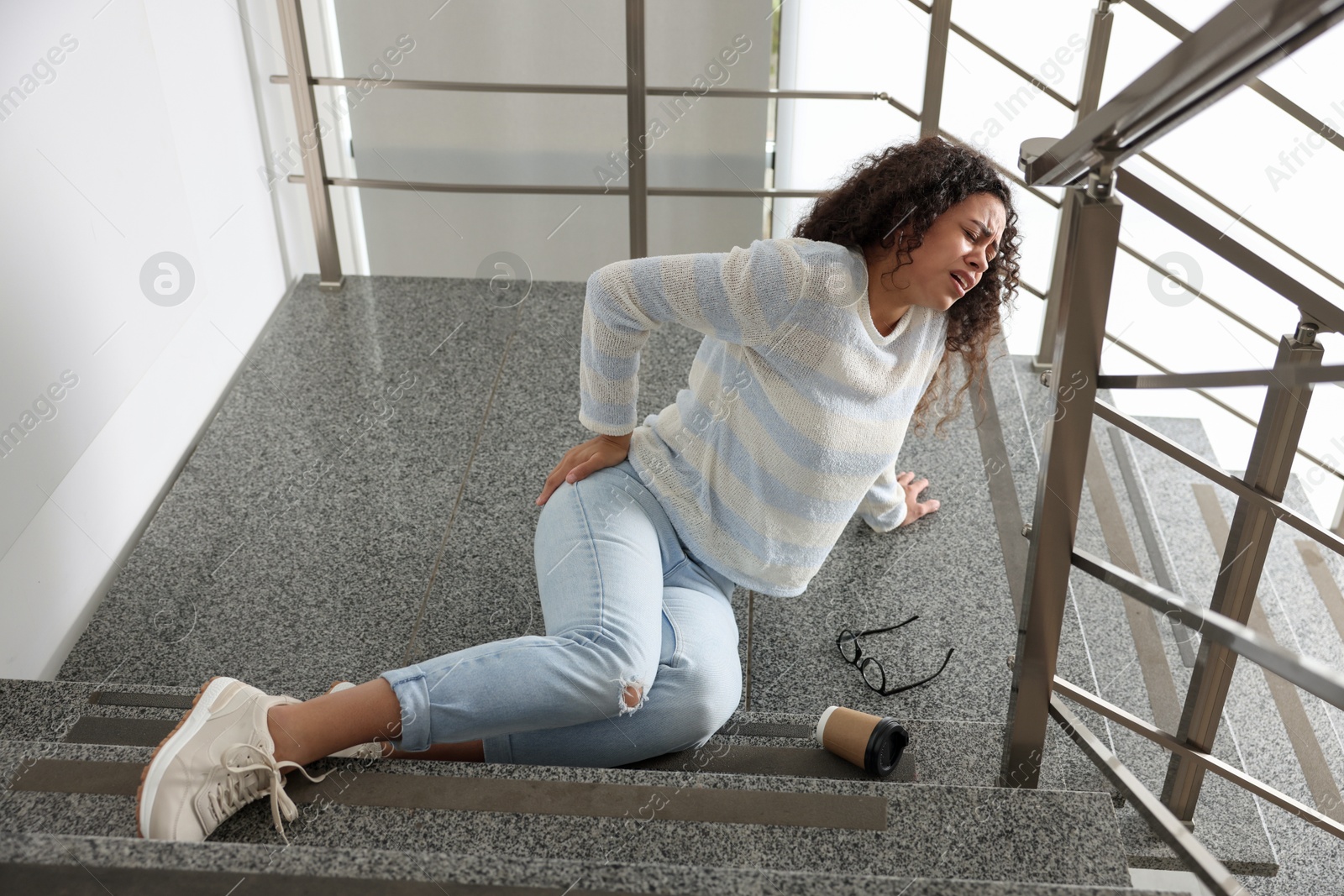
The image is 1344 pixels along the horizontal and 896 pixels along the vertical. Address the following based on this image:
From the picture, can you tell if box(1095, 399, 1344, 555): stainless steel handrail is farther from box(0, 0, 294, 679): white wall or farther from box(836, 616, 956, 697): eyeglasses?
box(0, 0, 294, 679): white wall

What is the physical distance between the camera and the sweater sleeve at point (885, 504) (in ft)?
5.80

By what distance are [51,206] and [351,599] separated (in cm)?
75

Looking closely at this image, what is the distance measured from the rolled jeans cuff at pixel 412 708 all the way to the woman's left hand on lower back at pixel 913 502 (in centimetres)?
98

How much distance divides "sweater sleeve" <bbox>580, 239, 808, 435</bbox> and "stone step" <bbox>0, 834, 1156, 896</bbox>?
2.23 feet

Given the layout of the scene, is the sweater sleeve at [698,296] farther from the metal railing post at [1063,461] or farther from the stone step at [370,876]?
the stone step at [370,876]

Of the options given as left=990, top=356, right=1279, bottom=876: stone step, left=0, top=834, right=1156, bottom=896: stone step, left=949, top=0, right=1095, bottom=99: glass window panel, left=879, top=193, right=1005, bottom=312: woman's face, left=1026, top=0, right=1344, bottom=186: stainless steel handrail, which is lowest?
left=990, top=356, right=1279, bottom=876: stone step

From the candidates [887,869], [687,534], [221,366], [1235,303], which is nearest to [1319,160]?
[1235,303]

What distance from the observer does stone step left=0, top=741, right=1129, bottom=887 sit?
3.28ft

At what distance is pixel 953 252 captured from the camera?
4.25 ft

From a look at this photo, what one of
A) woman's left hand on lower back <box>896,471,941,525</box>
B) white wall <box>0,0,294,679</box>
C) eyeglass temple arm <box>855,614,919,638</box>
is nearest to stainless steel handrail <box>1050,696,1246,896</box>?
eyeglass temple arm <box>855,614,919,638</box>

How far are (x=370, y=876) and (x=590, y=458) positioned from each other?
712 millimetres

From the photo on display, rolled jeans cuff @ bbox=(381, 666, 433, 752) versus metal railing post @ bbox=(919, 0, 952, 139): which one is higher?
metal railing post @ bbox=(919, 0, 952, 139)

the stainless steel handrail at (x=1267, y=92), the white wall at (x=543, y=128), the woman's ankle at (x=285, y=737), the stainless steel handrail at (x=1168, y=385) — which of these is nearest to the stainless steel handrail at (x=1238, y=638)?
the stainless steel handrail at (x=1168, y=385)

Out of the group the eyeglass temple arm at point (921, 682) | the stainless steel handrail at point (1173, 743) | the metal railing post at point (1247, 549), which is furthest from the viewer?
the eyeglass temple arm at point (921, 682)
